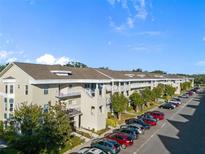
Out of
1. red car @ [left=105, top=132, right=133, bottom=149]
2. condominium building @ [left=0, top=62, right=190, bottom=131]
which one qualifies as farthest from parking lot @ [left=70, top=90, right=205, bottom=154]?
condominium building @ [left=0, top=62, right=190, bottom=131]

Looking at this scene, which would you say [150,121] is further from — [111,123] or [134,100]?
[134,100]

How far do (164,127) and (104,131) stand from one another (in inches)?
461

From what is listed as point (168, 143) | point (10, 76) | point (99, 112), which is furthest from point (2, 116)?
point (168, 143)

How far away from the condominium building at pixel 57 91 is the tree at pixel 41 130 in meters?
4.62

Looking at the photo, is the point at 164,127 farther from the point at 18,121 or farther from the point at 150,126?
the point at 18,121

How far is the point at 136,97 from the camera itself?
58906 millimetres

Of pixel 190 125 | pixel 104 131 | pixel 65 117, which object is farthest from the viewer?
pixel 190 125

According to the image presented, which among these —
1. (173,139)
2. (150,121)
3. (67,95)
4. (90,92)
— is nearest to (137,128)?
(173,139)

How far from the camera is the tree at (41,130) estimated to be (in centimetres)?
2766

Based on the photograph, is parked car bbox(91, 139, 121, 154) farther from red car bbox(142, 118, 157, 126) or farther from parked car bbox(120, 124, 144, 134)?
red car bbox(142, 118, 157, 126)

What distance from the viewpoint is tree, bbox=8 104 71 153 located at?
2766 centimetres

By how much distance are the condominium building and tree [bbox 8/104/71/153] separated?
15.1 feet

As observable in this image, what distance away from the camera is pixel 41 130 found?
90.3 feet

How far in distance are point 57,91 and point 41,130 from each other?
1192 cm
